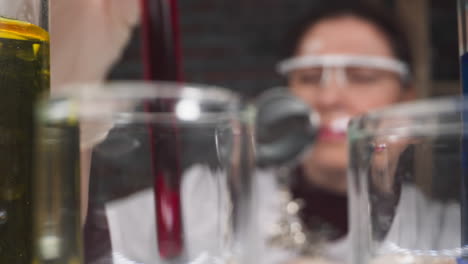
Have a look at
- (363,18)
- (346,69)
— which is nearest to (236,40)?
(363,18)

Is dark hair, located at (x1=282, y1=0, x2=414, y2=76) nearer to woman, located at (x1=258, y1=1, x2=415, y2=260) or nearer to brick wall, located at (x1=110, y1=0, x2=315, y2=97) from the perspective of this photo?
woman, located at (x1=258, y1=1, x2=415, y2=260)

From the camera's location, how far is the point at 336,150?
40.9 inches

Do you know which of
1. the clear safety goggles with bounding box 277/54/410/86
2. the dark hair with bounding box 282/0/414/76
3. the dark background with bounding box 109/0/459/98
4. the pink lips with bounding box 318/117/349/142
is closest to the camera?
the pink lips with bounding box 318/117/349/142

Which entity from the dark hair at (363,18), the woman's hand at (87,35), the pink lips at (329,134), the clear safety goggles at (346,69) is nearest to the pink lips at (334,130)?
the pink lips at (329,134)

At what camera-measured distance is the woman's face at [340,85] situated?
96 centimetres

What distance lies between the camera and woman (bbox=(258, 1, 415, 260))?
96 centimetres

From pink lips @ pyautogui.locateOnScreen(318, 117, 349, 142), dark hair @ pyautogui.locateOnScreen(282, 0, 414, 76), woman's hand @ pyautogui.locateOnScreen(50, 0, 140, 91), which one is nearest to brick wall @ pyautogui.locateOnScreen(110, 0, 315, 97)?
dark hair @ pyautogui.locateOnScreen(282, 0, 414, 76)

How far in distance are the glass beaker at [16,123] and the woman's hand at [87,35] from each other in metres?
0.02

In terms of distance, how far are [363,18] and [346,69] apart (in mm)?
211

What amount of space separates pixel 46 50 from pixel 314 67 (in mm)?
867

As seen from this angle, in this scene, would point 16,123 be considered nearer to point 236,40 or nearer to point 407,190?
point 407,190

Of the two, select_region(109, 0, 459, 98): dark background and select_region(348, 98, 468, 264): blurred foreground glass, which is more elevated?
select_region(109, 0, 459, 98): dark background

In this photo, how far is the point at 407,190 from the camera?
0.14 m

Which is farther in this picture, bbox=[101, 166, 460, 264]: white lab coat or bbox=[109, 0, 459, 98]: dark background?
bbox=[109, 0, 459, 98]: dark background
